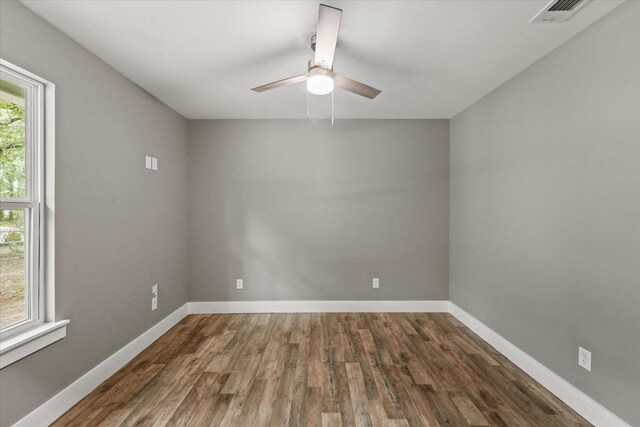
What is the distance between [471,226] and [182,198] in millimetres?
3341

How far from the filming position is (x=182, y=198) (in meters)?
3.93

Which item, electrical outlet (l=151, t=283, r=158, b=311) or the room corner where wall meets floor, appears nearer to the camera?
the room corner where wall meets floor

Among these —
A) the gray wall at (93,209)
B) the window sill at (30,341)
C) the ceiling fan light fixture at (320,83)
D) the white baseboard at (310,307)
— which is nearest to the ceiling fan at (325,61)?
the ceiling fan light fixture at (320,83)

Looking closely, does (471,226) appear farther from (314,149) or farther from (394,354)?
(314,149)

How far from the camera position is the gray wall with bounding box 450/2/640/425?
180 centimetres

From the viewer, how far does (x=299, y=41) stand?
7.24 ft

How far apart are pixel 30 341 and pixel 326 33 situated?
2.35 m

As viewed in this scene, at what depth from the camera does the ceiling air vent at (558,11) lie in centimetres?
178

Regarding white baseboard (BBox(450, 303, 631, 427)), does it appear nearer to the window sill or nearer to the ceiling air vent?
the ceiling air vent

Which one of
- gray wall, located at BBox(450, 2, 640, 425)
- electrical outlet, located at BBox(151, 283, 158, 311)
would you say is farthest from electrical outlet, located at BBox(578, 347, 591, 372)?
electrical outlet, located at BBox(151, 283, 158, 311)

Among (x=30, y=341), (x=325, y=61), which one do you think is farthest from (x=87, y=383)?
(x=325, y=61)

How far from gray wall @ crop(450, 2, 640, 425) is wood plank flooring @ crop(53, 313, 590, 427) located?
0.40 metres

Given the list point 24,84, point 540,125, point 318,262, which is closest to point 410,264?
point 318,262

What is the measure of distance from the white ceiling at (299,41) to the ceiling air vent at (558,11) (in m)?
0.05
